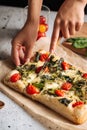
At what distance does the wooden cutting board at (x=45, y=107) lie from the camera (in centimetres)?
178

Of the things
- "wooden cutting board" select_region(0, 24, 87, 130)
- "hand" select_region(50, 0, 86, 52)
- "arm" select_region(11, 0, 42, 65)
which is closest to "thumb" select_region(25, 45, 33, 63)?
"arm" select_region(11, 0, 42, 65)

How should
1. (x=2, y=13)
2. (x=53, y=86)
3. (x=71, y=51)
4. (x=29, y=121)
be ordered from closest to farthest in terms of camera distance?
(x=29, y=121) → (x=53, y=86) → (x=71, y=51) → (x=2, y=13)

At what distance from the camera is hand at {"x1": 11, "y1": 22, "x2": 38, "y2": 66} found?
2102mm

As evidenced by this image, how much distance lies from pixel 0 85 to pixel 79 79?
415 millimetres

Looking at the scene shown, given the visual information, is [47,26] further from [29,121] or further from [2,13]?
[29,121]

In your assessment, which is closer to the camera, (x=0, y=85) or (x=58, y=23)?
(x=58, y=23)

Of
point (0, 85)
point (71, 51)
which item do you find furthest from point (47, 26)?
point (0, 85)

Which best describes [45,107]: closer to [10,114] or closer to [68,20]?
[10,114]

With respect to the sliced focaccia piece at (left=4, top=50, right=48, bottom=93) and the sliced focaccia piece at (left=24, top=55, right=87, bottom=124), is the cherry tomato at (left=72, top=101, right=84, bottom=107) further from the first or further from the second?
the sliced focaccia piece at (left=4, top=50, right=48, bottom=93)

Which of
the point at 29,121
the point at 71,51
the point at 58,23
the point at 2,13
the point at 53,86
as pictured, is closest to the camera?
the point at 58,23

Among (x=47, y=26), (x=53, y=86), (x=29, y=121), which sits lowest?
(x=29, y=121)

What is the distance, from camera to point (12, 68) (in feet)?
7.04

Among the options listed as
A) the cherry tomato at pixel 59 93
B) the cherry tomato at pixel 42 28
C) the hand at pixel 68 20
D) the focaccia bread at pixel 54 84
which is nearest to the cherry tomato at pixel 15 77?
the focaccia bread at pixel 54 84

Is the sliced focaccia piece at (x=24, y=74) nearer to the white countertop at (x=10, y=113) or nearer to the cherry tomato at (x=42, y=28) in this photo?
the white countertop at (x=10, y=113)
